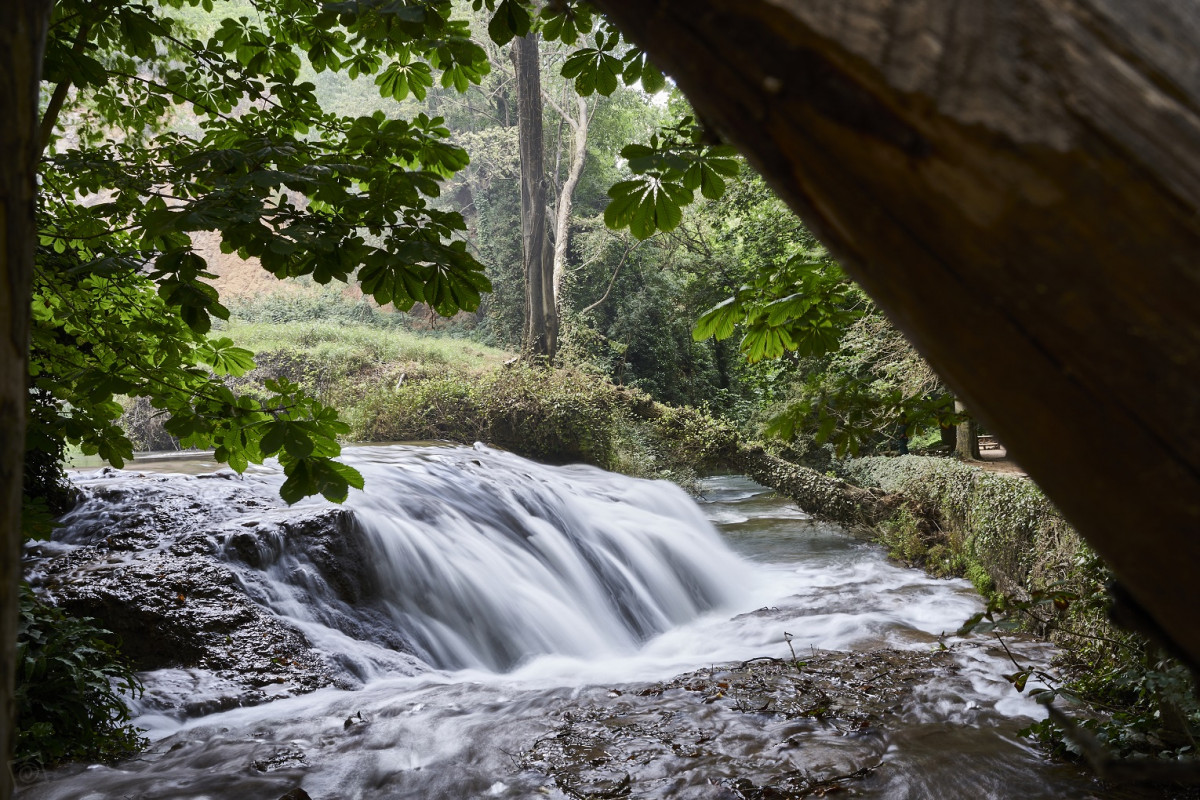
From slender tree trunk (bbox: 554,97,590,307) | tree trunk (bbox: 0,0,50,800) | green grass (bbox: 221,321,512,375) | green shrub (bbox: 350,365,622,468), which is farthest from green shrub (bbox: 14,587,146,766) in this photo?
slender tree trunk (bbox: 554,97,590,307)

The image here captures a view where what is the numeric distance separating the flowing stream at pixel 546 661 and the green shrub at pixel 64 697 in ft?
0.65

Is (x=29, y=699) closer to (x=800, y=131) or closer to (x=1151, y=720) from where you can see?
(x=800, y=131)

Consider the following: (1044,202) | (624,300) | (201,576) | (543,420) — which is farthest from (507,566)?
(624,300)

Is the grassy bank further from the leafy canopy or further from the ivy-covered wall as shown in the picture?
the leafy canopy

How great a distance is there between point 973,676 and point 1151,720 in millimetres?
1527

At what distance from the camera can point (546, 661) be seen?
6.49 metres

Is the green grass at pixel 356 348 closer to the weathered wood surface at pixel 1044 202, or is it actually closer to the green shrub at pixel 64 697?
the green shrub at pixel 64 697

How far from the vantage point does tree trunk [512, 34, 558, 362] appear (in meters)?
18.8

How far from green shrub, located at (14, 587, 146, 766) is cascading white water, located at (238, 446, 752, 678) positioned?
1495 mm

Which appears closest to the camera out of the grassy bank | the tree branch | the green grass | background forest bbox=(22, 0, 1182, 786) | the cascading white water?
the tree branch

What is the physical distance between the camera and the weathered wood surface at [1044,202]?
0.58 m

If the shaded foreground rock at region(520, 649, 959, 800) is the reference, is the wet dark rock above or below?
above

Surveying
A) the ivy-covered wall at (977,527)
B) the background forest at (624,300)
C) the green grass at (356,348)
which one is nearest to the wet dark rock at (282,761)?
the background forest at (624,300)

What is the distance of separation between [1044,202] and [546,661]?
6357 millimetres
